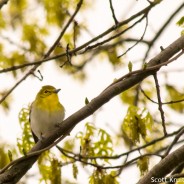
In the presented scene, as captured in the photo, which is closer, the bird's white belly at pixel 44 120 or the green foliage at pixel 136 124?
the green foliage at pixel 136 124

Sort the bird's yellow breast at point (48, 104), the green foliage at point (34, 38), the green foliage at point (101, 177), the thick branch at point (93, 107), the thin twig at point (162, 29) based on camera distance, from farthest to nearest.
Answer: the green foliage at point (34, 38)
the thin twig at point (162, 29)
the bird's yellow breast at point (48, 104)
the green foliage at point (101, 177)
the thick branch at point (93, 107)

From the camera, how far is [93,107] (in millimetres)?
4172

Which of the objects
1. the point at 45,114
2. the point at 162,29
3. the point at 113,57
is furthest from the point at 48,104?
the point at 162,29

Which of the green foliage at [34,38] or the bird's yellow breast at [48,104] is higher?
the green foliage at [34,38]

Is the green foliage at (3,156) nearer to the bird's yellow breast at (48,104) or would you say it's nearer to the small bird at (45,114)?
the small bird at (45,114)

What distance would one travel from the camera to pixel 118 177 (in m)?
4.89

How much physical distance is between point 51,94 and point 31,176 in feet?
6.78

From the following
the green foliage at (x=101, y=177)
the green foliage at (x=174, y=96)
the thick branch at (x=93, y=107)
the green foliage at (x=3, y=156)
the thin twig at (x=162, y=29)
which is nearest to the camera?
the thick branch at (x=93, y=107)

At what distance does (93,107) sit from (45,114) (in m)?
2.25

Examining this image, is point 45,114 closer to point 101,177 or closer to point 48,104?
point 48,104

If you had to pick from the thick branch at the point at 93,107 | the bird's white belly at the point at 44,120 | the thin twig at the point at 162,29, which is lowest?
the thick branch at the point at 93,107

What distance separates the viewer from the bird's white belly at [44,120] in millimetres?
6246

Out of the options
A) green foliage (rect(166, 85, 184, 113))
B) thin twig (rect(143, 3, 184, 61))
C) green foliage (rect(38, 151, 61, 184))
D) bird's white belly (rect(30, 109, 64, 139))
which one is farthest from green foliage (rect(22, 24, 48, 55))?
green foliage (rect(38, 151, 61, 184))

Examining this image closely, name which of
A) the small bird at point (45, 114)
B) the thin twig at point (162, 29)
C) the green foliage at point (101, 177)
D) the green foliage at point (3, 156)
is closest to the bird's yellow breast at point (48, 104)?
the small bird at point (45, 114)
